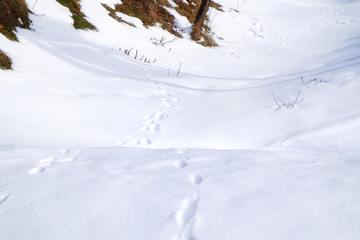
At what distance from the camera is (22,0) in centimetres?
540

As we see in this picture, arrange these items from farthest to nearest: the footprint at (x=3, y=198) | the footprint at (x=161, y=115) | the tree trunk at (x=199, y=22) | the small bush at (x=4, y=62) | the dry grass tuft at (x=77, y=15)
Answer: the tree trunk at (x=199, y=22) < the dry grass tuft at (x=77, y=15) < the small bush at (x=4, y=62) < the footprint at (x=161, y=115) < the footprint at (x=3, y=198)

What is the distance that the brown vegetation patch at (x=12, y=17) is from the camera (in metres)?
4.36

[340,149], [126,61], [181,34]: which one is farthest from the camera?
[181,34]

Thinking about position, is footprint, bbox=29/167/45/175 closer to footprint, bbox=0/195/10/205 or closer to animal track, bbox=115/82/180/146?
footprint, bbox=0/195/10/205

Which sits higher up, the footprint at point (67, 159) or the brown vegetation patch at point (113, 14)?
the brown vegetation patch at point (113, 14)

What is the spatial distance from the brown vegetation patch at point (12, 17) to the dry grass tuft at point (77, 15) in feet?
3.92

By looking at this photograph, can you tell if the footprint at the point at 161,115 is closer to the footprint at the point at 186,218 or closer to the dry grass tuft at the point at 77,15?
the footprint at the point at 186,218

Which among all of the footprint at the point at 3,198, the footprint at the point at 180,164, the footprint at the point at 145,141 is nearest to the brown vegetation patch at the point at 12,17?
the footprint at the point at 145,141

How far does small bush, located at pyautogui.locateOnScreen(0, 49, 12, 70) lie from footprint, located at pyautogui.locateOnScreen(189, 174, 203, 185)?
3369 mm

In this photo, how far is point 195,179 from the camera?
1644 mm

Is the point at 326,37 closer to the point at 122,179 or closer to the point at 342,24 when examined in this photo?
the point at 342,24

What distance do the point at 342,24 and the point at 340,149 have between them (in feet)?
43.9

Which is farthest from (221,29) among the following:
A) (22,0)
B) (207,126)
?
(207,126)

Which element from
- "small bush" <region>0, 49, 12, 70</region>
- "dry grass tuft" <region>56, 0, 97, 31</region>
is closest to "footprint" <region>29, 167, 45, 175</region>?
"small bush" <region>0, 49, 12, 70</region>
